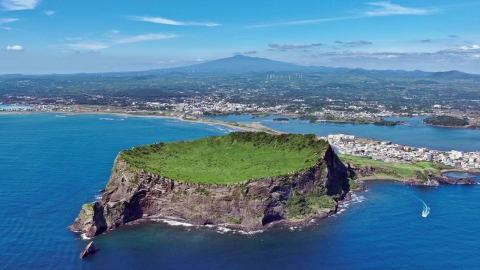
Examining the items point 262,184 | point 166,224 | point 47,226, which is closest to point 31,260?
point 47,226

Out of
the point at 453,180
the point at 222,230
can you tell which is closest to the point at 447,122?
the point at 453,180

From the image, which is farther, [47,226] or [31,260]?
[47,226]

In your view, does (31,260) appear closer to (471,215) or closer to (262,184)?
(262,184)

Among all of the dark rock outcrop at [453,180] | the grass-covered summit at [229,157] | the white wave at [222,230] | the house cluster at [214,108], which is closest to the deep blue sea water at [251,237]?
the white wave at [222,230]

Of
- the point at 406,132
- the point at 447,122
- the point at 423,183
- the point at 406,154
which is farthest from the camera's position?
the point at 447,122

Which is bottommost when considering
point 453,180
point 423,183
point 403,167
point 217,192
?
point 423,183

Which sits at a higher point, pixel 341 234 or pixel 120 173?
pixel 120 173

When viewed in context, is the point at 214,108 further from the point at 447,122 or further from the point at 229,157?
the point at 229,157

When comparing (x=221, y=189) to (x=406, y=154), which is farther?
Result: (x=406, y=154)
